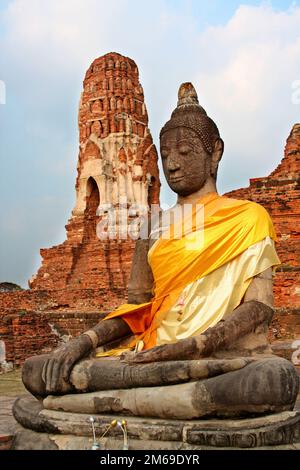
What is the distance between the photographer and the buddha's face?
4.73 meters

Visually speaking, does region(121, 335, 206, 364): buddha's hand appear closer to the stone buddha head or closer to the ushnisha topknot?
the stone buddha head

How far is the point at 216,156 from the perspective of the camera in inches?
193

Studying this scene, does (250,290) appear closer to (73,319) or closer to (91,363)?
(91,363)

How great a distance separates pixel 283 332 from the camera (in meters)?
11.6

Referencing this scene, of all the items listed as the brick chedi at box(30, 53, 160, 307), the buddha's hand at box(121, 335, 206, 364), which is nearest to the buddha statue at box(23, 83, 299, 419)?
the buddha's hand at box(121, 335, 206, 364)

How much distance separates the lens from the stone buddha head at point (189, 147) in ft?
15.5

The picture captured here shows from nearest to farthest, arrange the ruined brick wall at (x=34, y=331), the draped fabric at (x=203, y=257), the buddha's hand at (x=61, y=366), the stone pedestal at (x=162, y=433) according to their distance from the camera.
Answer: the stone pedestal at (x=162, y=433) → the buddha's hand at (x=61, y=366) → the draped fabric at (x=203, y=257) → the ruined brick wall at (x=34, y=331)

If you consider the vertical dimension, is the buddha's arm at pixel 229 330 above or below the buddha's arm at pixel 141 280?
below

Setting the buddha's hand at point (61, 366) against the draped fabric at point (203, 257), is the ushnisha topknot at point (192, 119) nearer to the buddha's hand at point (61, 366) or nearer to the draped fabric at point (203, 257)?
the draped fabric at point (203, 257)

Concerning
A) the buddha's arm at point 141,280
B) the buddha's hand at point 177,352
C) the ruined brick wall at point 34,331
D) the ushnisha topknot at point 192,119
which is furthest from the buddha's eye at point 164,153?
the ruined brick wall at point 34,331

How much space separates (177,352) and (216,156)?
5.87 feet

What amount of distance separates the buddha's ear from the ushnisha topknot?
0.05 metres

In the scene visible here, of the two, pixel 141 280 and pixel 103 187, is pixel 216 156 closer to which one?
pixel 141 280

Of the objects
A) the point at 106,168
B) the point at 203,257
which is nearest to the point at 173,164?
the point at 203,257
